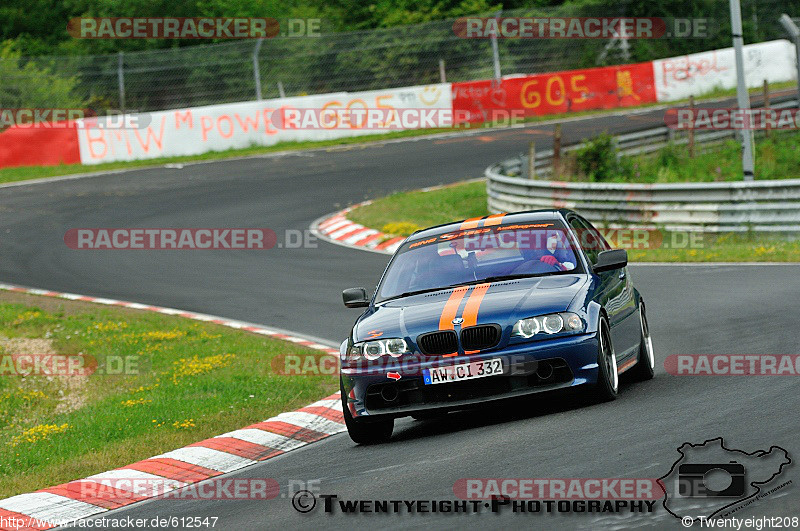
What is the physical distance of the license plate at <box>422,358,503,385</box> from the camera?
7.88 meters

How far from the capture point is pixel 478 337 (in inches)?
314

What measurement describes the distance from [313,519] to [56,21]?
57498 millimetres

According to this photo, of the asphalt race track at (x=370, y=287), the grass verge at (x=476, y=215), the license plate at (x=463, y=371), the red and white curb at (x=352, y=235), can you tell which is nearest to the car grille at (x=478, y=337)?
the license plate at (x=463, y=371)

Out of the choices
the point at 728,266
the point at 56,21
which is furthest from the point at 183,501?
the point at 56,21

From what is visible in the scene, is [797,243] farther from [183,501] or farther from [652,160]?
[183,501]

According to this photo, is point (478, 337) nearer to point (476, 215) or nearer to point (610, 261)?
point (610, 261)

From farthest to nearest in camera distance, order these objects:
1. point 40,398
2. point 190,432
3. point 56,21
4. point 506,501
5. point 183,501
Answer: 1. point 56,21
2. point 40,398
3. point 190,432
4. point 183,501
5. point 506,501

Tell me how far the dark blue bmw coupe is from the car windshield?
0.01m

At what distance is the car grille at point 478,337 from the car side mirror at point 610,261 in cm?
138

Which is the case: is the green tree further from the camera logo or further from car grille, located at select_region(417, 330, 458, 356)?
the camera logo

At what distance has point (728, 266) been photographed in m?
16.3

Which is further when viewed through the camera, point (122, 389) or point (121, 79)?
point (121, 79)

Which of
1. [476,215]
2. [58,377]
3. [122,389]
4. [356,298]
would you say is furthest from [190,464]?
[476,215]

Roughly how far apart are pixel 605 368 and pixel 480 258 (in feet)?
4.91
